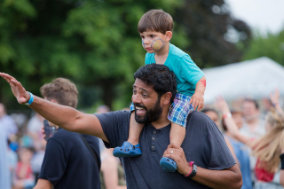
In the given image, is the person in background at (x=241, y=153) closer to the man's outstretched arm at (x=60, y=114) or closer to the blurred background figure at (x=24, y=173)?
the man's outstretched arm at (x=60, y=114)

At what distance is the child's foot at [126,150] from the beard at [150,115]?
0.19m

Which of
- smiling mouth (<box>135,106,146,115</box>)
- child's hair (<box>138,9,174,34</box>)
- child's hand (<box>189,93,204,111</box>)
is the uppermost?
child's hair (<box>138,9,174,34</box>)

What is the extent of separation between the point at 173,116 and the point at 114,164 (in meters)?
1.58

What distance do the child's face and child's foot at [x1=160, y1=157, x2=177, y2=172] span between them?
997mm

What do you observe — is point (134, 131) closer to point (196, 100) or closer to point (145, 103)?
point (145, 103)

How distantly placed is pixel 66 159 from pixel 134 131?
2.99 feet

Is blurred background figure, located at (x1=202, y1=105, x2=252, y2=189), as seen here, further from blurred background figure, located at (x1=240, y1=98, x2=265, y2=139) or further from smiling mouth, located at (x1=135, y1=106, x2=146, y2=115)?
smiling mouth, located at (x1=135, y1=106, x2=146, y2=115)

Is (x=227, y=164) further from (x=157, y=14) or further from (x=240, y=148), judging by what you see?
(x=240, y=148)

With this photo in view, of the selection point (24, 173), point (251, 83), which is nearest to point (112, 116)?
point (24, 173)

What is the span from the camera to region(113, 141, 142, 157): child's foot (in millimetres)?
2928

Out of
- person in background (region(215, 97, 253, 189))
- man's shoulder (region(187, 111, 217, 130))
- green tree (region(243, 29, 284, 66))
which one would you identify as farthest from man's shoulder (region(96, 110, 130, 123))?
green tree (region(243, 29, 284, 66))

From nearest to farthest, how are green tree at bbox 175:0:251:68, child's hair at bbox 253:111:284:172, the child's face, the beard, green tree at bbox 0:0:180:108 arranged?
the beard
the child's face
child's hair at bbox 253:111:284:172
green tree at bbox 0:0:180:108
green tree at bbox 175:0:251:68

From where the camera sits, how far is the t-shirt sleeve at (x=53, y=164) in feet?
11.6

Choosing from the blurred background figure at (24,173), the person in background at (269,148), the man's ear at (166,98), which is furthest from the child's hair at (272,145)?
the blurred background figure at (24,173)
